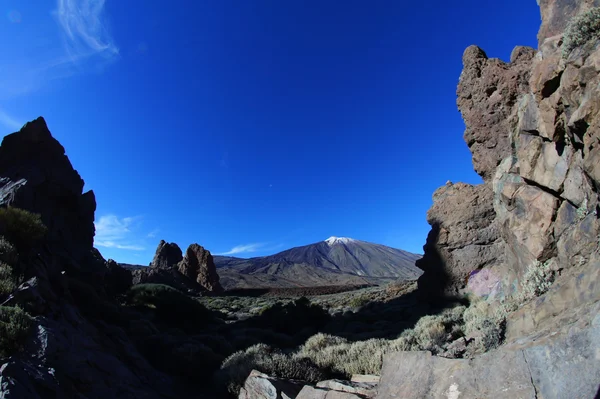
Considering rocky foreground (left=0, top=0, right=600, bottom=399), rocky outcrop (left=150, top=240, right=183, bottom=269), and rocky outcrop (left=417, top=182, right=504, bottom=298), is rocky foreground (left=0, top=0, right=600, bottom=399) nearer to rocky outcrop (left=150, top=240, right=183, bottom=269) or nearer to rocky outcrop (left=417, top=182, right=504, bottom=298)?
rocky outcrop (left=417, top=182, right=504, bottom=298)

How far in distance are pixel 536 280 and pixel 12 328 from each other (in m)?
11.7

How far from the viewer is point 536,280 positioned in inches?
347

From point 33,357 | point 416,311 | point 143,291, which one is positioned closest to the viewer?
point 33,357

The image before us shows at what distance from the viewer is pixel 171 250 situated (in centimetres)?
6494

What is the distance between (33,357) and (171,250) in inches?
2515

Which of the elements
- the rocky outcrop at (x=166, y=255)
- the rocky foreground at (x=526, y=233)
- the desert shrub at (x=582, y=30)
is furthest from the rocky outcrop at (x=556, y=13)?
the rocky outcrop at (x=166, y=255)

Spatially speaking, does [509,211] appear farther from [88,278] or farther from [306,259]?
[306,259]

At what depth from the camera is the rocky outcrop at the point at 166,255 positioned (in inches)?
2453

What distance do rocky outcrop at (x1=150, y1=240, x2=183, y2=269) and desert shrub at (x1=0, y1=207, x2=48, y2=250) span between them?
55.0m

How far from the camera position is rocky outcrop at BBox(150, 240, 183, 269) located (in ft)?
204

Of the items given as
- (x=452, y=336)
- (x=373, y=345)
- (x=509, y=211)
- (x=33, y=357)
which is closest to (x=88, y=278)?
(x=33, y=357)

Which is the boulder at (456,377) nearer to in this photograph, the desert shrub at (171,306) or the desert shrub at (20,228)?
the desert shrub at (20,228)

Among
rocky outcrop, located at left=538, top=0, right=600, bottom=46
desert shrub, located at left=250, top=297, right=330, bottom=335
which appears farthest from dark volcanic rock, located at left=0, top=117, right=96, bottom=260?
rocky outcrop, located at left=538, top=0, right=600, bottom=46

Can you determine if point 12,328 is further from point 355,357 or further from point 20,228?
point 355,357
